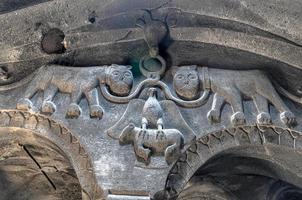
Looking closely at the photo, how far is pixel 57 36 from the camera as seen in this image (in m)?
4.27

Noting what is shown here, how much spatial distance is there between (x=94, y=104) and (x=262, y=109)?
3.12 ft

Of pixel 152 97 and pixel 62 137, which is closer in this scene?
pixel 62 137

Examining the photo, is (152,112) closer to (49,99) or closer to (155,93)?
(155,93)

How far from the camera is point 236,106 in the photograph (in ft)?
12.9

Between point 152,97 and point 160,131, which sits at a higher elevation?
point 152,97

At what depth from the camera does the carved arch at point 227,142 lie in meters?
3.70

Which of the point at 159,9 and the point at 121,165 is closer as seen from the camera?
the point at 121,165

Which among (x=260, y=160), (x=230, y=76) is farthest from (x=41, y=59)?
(x=260, y=160)

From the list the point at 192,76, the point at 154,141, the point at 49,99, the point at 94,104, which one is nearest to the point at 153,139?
the point at 154,141

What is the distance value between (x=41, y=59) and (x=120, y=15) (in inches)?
22.0

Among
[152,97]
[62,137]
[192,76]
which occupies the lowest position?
[62,137]

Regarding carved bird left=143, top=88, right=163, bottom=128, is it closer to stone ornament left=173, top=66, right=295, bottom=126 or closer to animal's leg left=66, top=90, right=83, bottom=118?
stone ornament left=173, top=66, right=295, bottom=126

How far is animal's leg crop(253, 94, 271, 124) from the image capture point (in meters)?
3.86

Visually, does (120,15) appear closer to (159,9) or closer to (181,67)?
(159,9)
